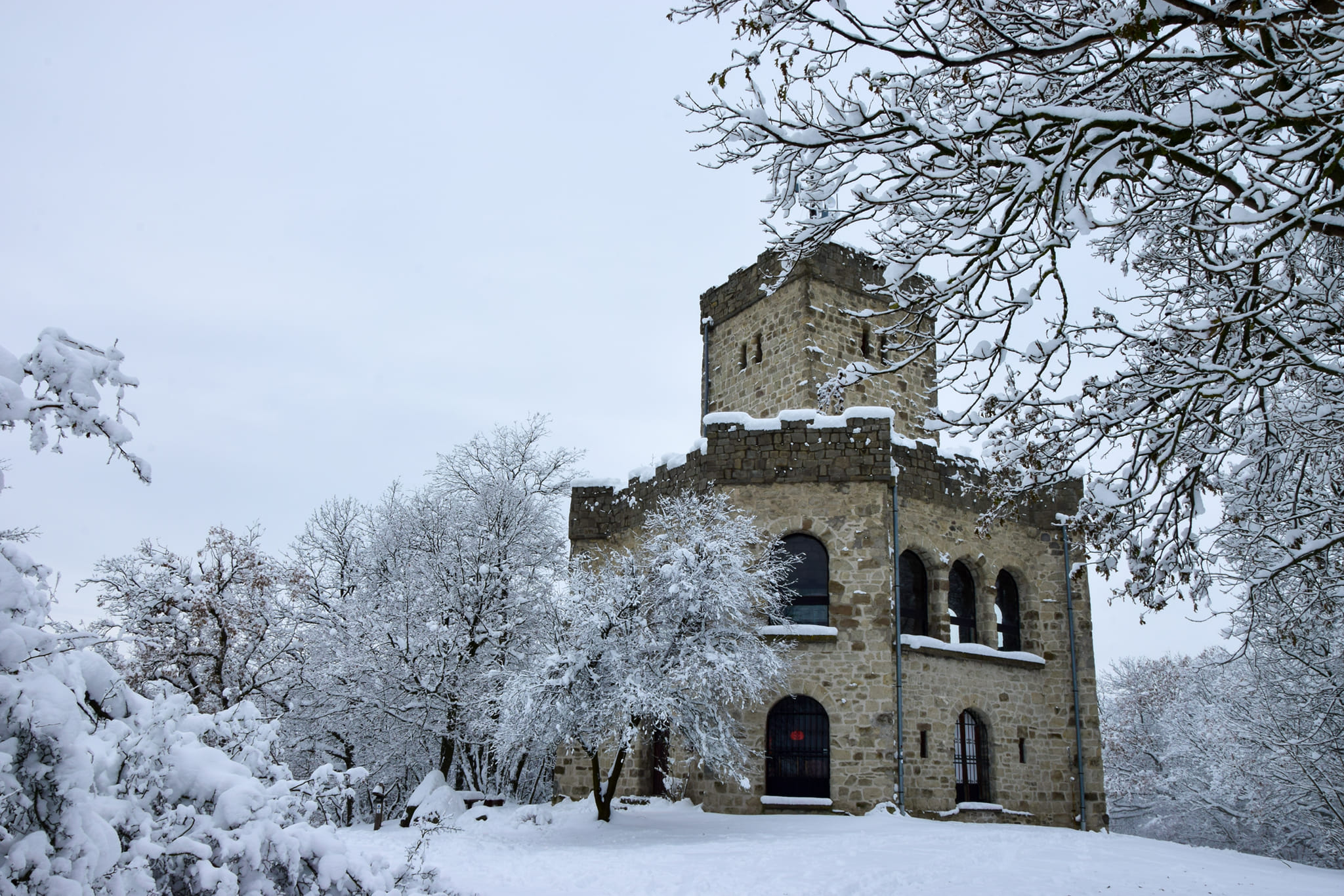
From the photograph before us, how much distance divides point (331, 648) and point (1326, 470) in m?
15.1

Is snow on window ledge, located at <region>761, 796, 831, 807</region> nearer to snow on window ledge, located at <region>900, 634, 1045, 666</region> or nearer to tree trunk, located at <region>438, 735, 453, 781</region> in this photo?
snow on window ledge, located at <region>900, 634, 1045, 666</region>

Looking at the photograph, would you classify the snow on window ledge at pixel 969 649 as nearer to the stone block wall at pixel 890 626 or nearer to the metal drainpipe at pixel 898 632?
the stone block wall at pixel 890 626

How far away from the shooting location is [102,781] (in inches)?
137

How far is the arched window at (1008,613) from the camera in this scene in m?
16.4

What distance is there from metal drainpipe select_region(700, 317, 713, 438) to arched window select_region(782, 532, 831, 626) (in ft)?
22.1

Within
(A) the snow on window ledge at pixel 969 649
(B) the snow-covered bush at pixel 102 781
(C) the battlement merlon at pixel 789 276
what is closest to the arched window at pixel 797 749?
(A) the snow on window ledge at pixel 969 649

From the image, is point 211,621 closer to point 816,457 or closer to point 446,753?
point 446,753

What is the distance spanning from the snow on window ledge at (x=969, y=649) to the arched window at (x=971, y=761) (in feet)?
3.33

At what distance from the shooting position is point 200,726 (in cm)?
446

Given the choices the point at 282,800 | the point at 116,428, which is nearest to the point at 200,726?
the point at 282,800

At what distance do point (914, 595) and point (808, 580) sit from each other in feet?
6.30

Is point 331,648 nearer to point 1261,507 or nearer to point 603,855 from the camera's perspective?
point 603,855

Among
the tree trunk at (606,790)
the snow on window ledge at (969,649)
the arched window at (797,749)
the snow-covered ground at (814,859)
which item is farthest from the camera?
the snow on window ledge at (969,649)

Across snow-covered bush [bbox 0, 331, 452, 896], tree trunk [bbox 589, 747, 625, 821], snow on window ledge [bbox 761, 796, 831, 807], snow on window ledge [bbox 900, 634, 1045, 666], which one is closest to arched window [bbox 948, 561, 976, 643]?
snow on window ledge [bbox 900, 634, 1045, 666]
